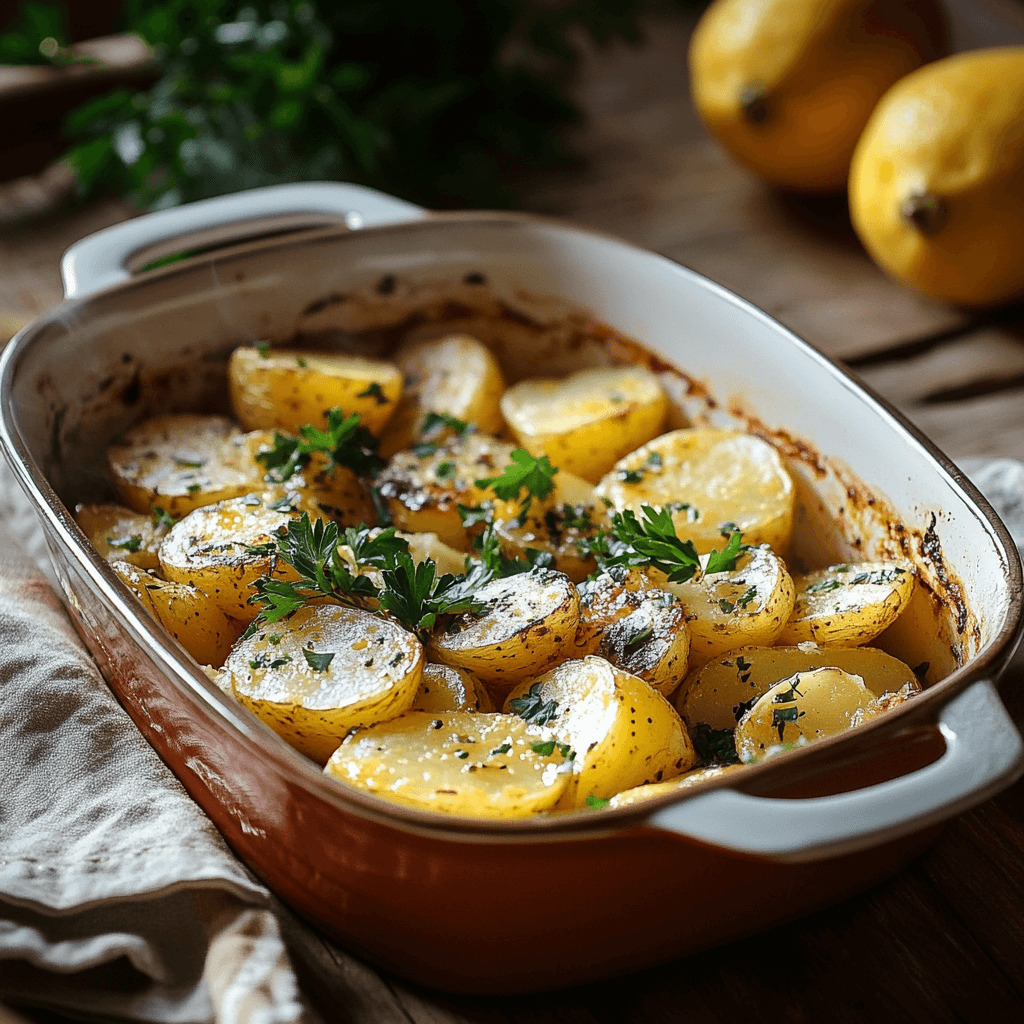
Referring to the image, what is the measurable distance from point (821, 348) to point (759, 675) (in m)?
0.77

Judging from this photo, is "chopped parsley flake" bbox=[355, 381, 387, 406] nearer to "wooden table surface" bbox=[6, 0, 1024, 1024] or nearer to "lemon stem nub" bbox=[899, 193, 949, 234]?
"wooden table surface" bbox=[6, 0, 1024, 1024]

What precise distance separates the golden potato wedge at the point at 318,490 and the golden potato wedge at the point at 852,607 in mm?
530

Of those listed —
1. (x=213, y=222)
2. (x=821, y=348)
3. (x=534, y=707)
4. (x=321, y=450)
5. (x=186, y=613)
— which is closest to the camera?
(x=534, y=707)

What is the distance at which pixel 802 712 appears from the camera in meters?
1.09

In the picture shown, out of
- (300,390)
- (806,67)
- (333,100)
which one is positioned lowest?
(300,390)

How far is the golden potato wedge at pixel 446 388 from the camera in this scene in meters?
1.60

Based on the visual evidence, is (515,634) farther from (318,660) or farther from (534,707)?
(318,660)

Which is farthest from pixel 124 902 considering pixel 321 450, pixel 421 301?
pixel 421 301

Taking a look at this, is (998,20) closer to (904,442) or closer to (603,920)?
(904,442)

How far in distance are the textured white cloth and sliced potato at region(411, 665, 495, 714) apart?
23 cm

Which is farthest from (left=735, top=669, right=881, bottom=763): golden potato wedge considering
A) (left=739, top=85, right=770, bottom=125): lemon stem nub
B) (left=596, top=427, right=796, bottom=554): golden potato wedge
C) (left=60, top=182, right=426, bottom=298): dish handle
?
(left=739, top=85, right=770, bottom=125): lemon stem nub

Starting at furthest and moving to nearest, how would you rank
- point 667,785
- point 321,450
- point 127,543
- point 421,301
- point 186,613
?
point 421,301, point 321,450, point 127,543, point 186,613, point 667,785

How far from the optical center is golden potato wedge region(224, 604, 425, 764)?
1049mm

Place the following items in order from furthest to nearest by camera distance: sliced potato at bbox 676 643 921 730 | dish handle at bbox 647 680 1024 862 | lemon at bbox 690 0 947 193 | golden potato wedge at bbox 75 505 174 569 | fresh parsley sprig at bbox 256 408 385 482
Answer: lemon at bbox 690 0 947 193 < fresh parsley sprig at bbox 256 408 385 482 < golden potato wedge at bbox 75 505 174 569 < sliced potato at bbox 676 643 921 730 < dish handle at bbox 647 680 1024 862
